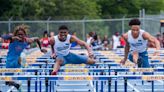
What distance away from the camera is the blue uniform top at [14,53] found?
13438mm

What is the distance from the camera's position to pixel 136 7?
222 feet

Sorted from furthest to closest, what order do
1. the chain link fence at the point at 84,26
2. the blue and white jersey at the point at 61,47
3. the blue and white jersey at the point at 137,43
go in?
the chain link fence at the point at 84,26
the blue and white jersey at the point at 137,43
the blue and white jersey at the point at 61,47

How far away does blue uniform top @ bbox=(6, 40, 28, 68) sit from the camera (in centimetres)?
1344

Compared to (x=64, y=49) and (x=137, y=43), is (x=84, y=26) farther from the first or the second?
(x=64, y=49)

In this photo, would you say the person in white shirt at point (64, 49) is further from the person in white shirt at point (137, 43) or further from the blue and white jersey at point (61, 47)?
the person in white shirt at point (137, 43)

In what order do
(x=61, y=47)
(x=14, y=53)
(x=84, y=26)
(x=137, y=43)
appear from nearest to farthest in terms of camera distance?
(x=14, y=53) < (x=61, y=47) < (x=137, y=43) < (x=84, y=26)

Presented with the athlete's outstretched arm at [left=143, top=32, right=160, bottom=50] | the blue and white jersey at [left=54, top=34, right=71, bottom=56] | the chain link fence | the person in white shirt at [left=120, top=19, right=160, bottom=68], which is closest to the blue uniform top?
the blue and white jersey at [left=54, top=34, right=71, bottom=56]

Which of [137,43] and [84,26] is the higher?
[84,26]

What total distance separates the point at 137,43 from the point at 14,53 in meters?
3.05

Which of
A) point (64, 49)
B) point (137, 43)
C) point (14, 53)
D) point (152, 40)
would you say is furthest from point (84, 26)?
point (14, 53)

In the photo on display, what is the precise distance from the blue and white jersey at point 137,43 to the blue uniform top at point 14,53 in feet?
8.64

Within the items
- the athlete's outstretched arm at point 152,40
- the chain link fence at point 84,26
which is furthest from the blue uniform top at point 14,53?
the chain link fence at point 84,26

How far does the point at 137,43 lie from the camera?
14.2 meters

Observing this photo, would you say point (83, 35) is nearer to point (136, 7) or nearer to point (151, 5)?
point (136, 7)
